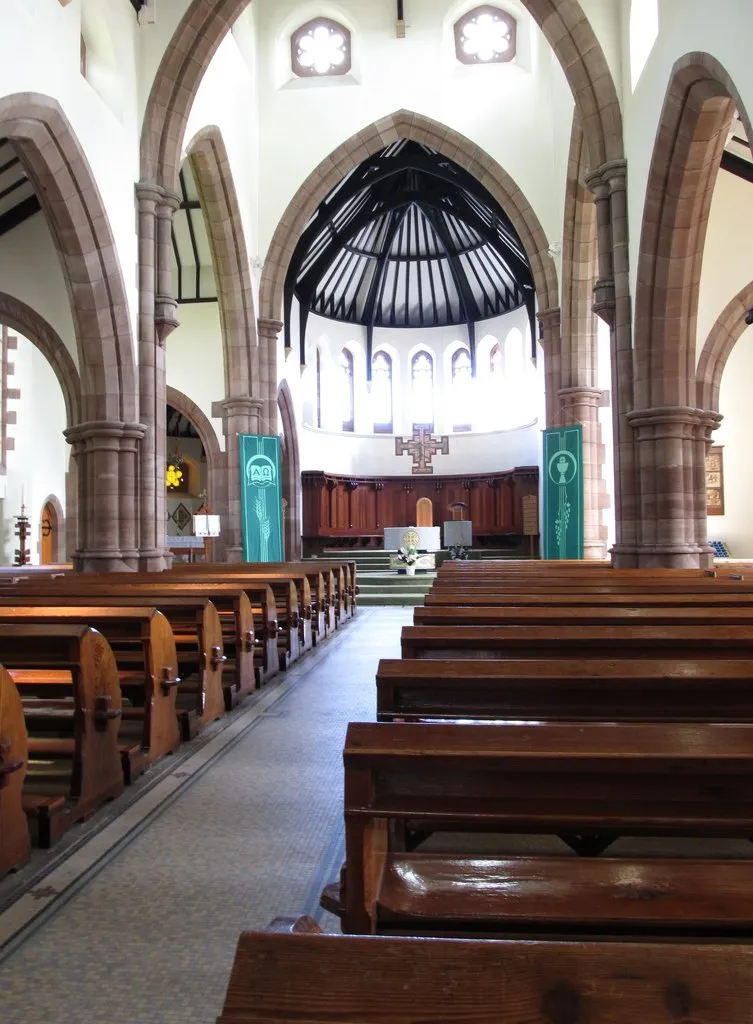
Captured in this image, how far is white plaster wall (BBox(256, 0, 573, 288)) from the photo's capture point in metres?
15.8

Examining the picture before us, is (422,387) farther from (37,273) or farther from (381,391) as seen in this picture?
(37,273)

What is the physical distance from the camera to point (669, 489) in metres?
9.47

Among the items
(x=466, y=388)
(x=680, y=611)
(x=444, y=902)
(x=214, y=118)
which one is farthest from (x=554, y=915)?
(x=466, y=388)

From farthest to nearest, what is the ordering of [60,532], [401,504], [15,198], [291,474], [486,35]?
1. [401,504]
2. [291,474]
3. [60,532]
4. [486,35]
5. [15,198]

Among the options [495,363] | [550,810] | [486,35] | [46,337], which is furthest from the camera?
[495,363]

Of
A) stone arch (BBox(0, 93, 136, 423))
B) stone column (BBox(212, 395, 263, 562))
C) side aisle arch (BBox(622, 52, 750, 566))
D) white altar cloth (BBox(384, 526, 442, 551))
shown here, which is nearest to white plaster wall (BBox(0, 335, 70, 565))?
stone column (BBox(212, 395, 263, 562))

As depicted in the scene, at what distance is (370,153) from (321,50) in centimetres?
229

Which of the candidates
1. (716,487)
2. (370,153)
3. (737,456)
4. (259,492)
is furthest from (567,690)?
(737,456)

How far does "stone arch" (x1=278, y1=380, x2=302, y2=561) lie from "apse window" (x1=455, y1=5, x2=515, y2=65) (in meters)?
8.07

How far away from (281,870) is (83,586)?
4168mm

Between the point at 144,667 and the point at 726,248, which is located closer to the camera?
the point at 144,667

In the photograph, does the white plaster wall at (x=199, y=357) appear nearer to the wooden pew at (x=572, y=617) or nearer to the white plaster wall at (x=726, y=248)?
the white plaster wall at (x=726, y=248)

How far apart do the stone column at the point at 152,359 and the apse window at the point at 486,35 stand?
880 centimetres

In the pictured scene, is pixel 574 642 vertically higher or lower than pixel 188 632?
higher
